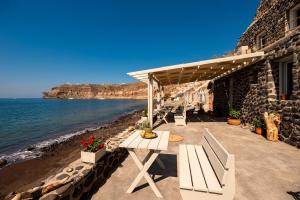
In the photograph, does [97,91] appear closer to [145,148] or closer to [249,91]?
[249,91]

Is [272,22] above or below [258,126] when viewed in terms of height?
above

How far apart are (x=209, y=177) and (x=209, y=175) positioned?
2.1 inches

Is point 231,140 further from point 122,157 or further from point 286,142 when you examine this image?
point 122,157

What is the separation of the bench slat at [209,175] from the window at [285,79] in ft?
15.7

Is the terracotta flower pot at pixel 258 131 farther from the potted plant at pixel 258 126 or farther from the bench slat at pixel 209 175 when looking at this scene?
the bench slat at pixel 209 175

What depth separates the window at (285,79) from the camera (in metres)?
5.50

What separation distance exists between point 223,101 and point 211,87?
2765mm

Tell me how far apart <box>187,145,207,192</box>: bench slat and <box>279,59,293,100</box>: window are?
191 inches

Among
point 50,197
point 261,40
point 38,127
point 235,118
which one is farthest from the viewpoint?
point 38,127

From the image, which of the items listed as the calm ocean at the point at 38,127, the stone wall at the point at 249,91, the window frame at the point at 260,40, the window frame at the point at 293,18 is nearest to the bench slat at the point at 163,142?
the stone wall at the point at 249,91

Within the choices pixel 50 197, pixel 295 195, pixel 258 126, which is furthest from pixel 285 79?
pixel 50 197

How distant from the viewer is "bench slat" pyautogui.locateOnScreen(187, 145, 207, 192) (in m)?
1.93

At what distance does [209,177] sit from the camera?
212cm

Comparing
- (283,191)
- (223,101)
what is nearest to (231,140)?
(283,191)
